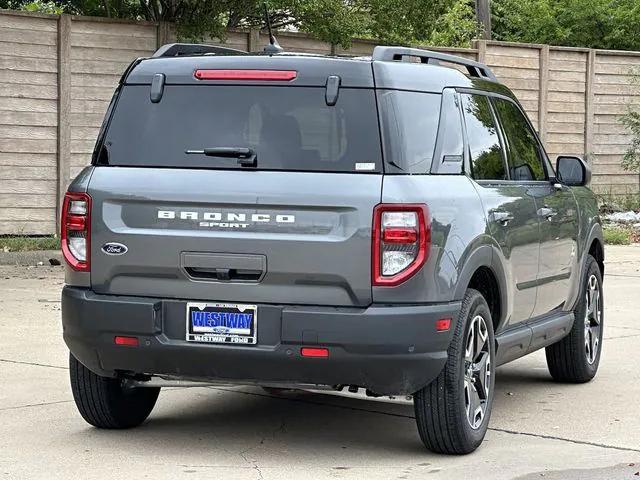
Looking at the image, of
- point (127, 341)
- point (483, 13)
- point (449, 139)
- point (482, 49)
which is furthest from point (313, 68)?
point (483, 13)

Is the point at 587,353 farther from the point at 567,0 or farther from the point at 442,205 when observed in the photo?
the point at 567,0

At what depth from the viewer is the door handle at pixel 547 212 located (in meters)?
7.72

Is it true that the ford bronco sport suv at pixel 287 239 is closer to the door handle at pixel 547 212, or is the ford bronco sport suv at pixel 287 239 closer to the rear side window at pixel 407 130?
the rear side window at pixel 407 130

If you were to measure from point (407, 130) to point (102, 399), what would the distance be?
199 cm

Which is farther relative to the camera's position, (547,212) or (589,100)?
(589,100)

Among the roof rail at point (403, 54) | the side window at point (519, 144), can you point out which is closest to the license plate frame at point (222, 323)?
the roof rail at point (403, 54)

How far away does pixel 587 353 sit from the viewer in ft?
A: 28.8

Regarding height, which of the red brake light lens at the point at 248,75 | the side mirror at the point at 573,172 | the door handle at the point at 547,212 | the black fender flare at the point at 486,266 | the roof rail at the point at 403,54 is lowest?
the black fender flare at the point at 486,266

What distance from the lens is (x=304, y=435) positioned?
7.02 metres

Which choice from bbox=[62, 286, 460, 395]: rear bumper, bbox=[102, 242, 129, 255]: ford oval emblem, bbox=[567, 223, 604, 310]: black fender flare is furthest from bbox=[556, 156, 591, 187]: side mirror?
bbox=[102, 242, 129, 255]: ford oval emblem

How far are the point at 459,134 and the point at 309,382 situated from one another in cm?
151

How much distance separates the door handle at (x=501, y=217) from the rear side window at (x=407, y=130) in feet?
1.89

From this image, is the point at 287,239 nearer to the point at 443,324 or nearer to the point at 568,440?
the point at 443,324

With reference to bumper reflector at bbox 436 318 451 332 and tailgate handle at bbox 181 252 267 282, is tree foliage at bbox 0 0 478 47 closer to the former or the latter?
tailgate handle at bbox 181 252 267 282
